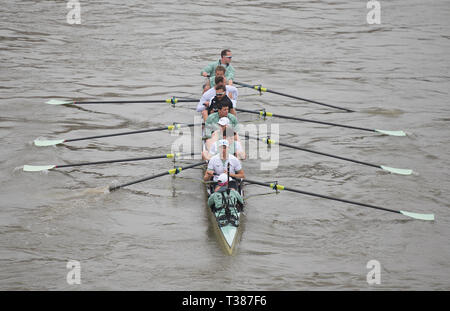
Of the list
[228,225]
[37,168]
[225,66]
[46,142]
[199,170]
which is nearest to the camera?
[228,225]

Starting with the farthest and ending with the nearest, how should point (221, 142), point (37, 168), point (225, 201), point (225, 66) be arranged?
point (225, 66)
point (37, 168)
point (221, 142)
point (225, 201)

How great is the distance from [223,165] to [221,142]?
0.47 m

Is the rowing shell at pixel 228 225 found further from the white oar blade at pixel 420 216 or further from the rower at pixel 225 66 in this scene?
the rower at pixel 225 66

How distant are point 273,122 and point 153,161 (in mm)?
4366

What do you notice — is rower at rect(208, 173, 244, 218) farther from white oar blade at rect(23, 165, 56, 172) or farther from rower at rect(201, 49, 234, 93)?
rower at rect(201, 49, 234, 93)

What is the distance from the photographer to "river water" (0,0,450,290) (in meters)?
10.3

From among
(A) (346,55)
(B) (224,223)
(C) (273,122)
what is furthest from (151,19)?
(B) (224,223)

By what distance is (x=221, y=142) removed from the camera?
11.3 metres

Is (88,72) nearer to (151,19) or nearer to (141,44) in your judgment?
(141,44)

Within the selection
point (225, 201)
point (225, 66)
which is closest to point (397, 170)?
point (225, 201)

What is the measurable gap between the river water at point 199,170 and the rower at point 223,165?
36.0 inches

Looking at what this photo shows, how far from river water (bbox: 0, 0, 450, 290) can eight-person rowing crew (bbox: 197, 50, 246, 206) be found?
90cm

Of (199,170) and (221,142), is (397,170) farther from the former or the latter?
(221,142)

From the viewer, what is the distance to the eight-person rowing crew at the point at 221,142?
11.3m
